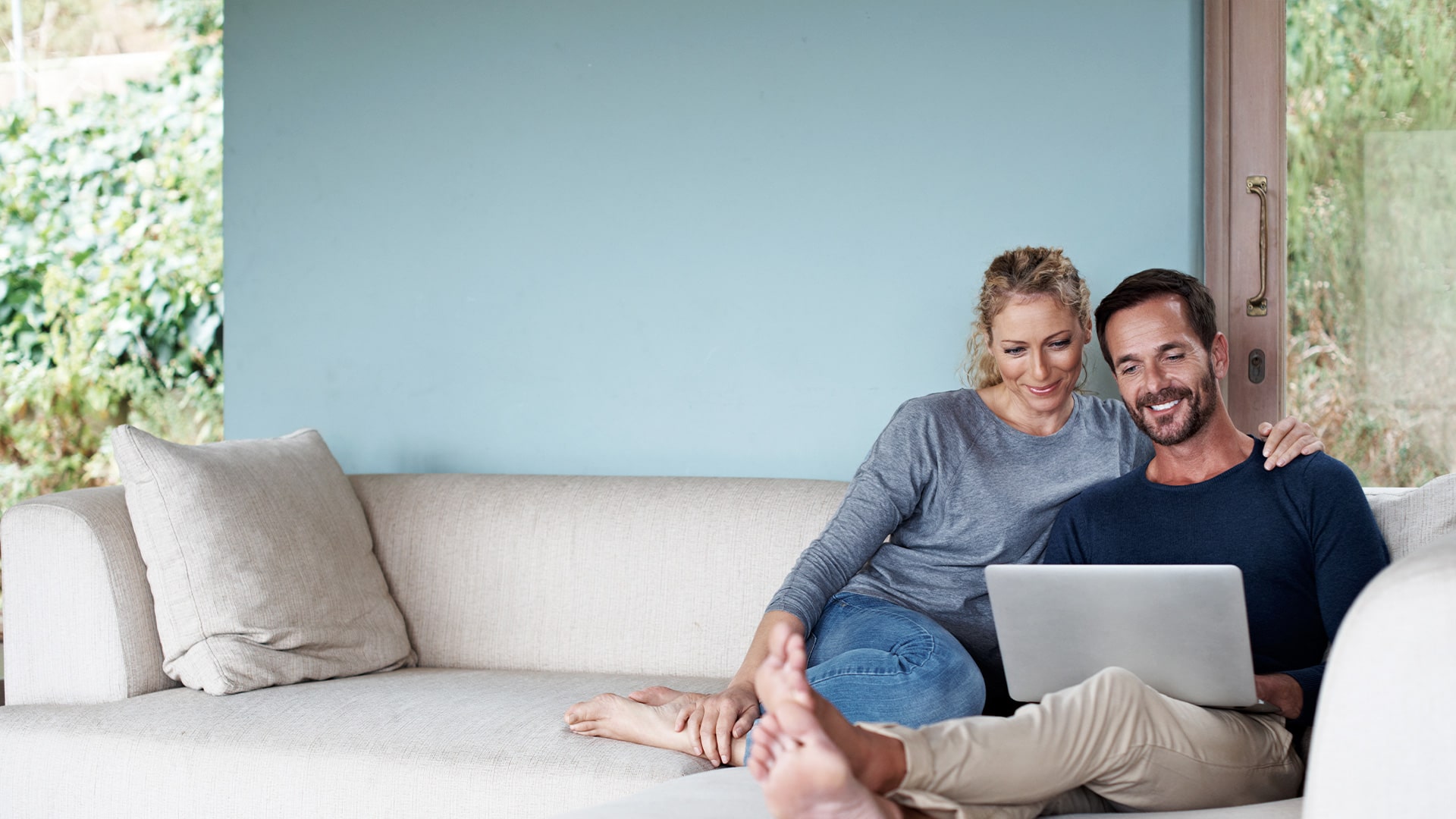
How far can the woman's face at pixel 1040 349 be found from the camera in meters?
2.04

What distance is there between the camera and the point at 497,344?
2830 mm

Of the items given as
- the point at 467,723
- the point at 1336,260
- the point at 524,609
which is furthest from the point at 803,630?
the point at 1336,260

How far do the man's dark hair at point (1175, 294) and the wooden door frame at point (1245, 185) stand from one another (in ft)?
1.54

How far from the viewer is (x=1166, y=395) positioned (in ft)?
6.16

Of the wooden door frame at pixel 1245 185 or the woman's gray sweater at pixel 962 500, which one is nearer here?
the woman's gray sweater at pixel 962 500

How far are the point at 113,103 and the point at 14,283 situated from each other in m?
0.64

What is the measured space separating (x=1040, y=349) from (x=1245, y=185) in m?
0.69

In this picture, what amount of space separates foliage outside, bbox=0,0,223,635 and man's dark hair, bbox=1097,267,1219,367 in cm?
275

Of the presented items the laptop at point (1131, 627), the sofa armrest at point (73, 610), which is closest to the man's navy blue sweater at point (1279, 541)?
the laptop at point (1131, 627)

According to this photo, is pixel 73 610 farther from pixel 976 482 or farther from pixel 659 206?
pixel 976 482

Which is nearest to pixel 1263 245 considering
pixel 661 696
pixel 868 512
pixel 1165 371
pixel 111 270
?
pixel 1165 371

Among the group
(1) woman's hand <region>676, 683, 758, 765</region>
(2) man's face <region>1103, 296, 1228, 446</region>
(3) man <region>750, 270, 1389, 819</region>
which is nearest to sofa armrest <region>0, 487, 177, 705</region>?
(1) woman's hand <region>676, 683, 758, 765</region>

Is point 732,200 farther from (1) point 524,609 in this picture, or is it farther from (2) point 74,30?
(2) point 74,30

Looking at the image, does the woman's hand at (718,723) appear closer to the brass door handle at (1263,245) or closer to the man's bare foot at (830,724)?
the man's bare foot at (830,724)
